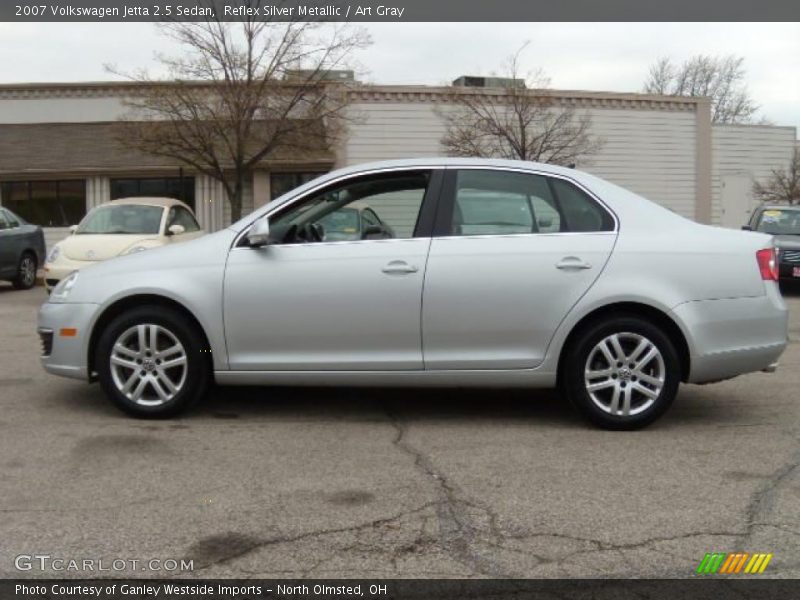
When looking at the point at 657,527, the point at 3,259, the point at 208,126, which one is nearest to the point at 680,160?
the point at 208,126

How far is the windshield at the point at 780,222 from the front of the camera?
14953 millimetres

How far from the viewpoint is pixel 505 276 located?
16.7 ft

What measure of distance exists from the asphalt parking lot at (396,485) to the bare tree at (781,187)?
74.5ft

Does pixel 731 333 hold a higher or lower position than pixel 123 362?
higher

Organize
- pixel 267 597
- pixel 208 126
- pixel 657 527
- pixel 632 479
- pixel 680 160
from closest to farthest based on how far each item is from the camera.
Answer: pixel 267 597, pixel 657 527, pixel 632 479, pixel 208 126, pixel 680 160

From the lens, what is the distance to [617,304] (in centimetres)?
514

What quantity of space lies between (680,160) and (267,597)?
82.5 ft

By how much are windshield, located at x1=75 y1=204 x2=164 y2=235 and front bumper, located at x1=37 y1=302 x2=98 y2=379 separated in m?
7.06

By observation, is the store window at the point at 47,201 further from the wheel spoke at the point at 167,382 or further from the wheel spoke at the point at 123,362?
the wheel spoke at the point at 167,382

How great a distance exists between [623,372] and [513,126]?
18710 mm

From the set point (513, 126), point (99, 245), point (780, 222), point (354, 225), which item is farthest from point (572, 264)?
point (513, 126)

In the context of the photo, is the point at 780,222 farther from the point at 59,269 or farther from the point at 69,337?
the point at 69,337

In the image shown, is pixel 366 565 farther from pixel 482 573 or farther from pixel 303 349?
pixel 303 349

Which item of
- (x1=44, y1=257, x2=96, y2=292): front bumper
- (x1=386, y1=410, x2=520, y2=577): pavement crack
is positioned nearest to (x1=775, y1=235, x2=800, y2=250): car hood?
(x1=44, y1=257, x2=96, y2=292): front bumper
